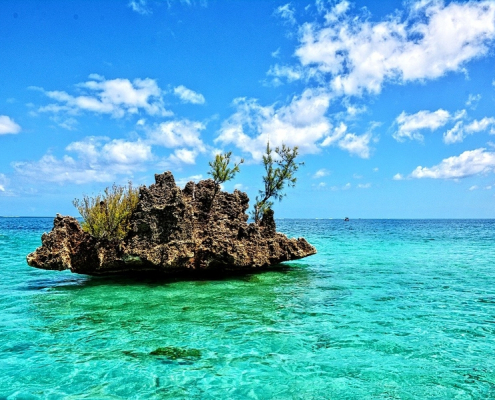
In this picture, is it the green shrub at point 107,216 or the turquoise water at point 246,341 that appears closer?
the turquoise water at point 246,341

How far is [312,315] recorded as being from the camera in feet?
31.3

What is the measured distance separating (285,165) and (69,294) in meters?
12.6

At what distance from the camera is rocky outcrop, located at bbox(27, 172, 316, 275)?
537 inches

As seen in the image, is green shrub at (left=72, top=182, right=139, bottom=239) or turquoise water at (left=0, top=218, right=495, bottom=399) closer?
turquoise water at (left=0, top=218, right=495, bottom=399)

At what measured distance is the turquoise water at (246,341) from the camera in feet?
18.7

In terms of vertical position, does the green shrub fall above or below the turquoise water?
above

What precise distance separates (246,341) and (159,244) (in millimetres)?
7262

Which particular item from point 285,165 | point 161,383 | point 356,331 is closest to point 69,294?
point 161,383

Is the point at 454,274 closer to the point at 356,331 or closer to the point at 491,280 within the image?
the point at 491,280

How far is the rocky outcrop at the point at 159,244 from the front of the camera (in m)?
13.6

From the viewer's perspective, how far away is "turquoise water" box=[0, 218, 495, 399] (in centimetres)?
571

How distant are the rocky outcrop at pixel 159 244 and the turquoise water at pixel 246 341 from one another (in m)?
0.98

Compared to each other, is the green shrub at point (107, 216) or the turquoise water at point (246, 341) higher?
the green shrub at point (107, 216)

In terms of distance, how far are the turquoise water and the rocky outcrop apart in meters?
0.98
